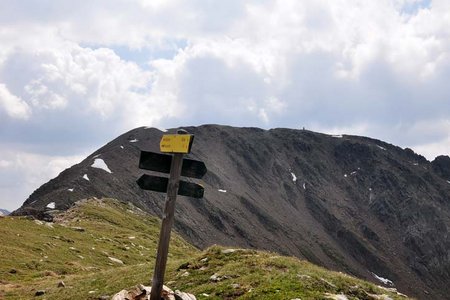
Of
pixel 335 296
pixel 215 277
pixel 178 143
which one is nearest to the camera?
pixel 178 143

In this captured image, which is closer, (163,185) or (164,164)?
(163,185)

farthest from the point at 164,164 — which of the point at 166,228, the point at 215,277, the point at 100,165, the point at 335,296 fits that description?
the point at 100,165

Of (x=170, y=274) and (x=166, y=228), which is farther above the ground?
(x=166, y=228)

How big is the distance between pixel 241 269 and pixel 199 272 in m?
2.56

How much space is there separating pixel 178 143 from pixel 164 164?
1.15 metres

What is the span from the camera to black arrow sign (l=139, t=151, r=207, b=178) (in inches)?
659

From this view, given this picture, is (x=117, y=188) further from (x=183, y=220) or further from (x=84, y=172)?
(x=183, y=220)

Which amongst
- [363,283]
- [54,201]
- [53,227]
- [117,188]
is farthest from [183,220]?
[363,283]

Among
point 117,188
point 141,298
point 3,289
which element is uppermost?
point 117,188

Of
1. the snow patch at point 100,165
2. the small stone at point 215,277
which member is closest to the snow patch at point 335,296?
the small stone at point 215,277

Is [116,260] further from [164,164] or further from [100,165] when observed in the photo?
[100,165]

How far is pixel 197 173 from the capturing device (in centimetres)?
1717

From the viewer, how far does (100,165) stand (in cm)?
15900

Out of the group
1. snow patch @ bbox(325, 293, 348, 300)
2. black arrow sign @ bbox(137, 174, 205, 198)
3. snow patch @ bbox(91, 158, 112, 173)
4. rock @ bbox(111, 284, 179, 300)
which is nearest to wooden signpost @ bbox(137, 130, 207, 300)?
black arrow sign @ bbox(137, 174, 205, 198)
